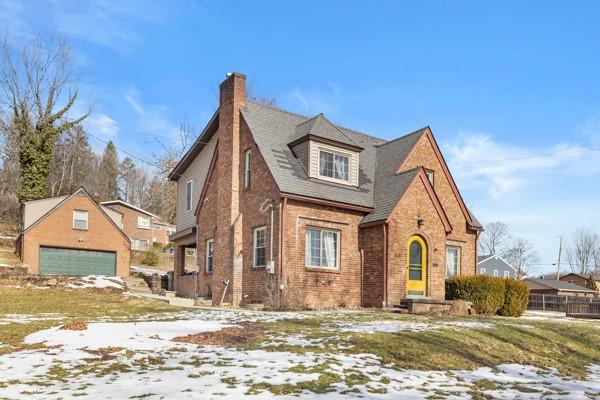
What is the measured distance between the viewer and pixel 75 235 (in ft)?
113

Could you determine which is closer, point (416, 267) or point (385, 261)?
point (385, 261)

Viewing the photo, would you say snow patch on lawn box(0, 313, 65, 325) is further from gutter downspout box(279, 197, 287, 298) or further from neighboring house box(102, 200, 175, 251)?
neighboring house box(102, 200, 175, 251)

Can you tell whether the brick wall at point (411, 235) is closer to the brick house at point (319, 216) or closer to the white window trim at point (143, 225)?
the brick house at point (319, 216)

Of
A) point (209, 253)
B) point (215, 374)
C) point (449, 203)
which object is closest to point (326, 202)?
point (209, 253)

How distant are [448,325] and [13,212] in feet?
167

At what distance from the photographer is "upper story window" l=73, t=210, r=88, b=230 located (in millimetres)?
34622

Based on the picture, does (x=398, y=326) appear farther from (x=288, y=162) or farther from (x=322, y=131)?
(x=322, y=131)

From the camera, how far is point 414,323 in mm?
13039

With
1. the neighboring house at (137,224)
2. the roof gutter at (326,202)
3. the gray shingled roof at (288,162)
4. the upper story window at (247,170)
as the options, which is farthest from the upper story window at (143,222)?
the roof gutter at (326,202)

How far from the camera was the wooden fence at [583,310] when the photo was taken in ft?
81.2

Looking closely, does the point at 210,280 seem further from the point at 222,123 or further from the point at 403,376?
the point at 403,376

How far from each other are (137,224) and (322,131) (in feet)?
123

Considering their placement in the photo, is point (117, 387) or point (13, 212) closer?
point (117, 387)

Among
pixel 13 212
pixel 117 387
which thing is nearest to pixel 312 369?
pixel 117 387
